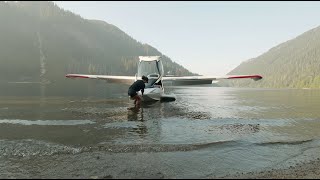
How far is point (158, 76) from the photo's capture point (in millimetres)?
29703

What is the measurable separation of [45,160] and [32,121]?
8462 millimetres

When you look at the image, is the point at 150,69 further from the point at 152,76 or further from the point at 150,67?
the point at 152,76

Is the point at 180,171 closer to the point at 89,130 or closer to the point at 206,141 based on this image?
the point at 206,141

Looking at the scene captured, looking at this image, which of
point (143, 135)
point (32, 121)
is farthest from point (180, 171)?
point (32, 121)

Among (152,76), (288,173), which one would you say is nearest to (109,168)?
(288,173)

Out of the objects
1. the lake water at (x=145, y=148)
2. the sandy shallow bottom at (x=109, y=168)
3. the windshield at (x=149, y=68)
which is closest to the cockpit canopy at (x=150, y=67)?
the windshield at (x=149, y=68)

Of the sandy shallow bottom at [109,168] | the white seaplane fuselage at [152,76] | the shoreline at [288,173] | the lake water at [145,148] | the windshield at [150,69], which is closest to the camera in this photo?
the sandy shallow bottom at [109,168]

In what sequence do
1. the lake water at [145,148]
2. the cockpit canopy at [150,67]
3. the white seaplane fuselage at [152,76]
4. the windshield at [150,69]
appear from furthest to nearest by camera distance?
the cockpit canopy at [150,67] → the windshield at [150,69] → the white seaplane fuselage at [152,76] → the lake water at [145,148]

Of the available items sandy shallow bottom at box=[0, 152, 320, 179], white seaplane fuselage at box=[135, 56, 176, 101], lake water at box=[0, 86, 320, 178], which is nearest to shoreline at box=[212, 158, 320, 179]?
sandy shallow bottom at box=[0, 152, 320, 179]

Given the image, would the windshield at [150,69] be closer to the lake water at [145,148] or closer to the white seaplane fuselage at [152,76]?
the white seaplane fuselage at [152,76]

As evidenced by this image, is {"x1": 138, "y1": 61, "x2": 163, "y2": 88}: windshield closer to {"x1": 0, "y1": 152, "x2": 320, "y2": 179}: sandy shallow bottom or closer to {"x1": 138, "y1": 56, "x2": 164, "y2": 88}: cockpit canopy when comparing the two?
{"x1": 138, "y1": 56, "x2": 164, "y2": 88}: cockpit canopy

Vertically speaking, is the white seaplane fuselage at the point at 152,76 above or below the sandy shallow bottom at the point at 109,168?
above

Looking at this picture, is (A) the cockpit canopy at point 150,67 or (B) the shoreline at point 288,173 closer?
(B) the shoreline at point 288,173

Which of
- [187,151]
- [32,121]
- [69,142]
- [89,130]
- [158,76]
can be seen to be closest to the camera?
[187,151]
